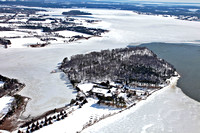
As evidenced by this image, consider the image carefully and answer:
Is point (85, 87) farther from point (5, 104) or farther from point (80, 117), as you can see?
point (5, 104)

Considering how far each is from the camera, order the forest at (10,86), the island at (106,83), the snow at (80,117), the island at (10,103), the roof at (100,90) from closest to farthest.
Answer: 1. the snow at (80,117)
2. the island at (10,103)
3. the island at (106,83)
4. the roof at (100,90)
5. the forest at (10,86)

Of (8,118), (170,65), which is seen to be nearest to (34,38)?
(170,65)

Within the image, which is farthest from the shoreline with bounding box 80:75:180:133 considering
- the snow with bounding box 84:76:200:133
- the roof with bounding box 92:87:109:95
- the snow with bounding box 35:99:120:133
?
the roof with bounding box 92:87:109:95

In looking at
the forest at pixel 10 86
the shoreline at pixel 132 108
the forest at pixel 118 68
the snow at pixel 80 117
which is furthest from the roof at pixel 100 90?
the forest at pixel 10 86

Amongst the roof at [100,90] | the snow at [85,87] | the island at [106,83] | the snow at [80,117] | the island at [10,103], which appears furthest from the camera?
the snow at [85,87]

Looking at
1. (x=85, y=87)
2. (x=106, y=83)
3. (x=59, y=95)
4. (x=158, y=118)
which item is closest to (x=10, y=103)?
(x=59, y=95)

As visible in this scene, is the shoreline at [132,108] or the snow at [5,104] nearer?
the shoreline at [132,108]

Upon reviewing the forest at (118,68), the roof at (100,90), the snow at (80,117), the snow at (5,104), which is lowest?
the snow at (5,104)

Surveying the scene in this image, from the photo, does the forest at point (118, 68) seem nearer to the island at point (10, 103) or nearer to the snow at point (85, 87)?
the snow at point (85, 87)
